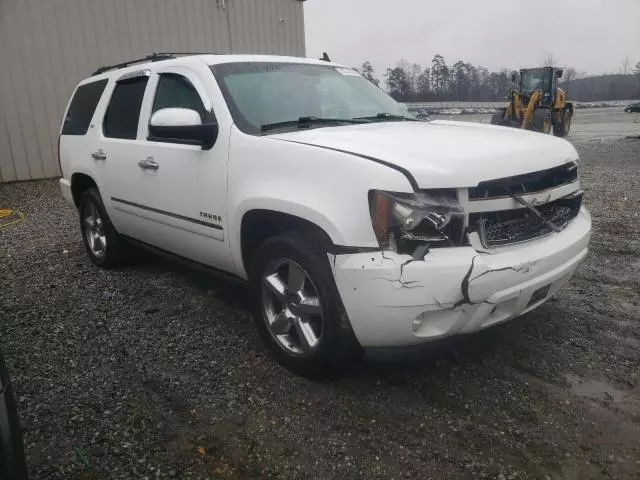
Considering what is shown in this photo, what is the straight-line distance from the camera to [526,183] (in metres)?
2.62

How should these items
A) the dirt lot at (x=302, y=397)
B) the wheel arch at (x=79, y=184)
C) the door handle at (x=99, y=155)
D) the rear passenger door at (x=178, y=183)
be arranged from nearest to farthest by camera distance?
1. the dirt lot at (x=302, y=397)
2. the rear passenger door at (x=178, y=183)
3. the door handle at (x=99, y=155)
4. the wheel arch at (x=79, y=184)

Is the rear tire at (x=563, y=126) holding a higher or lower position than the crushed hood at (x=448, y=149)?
lower

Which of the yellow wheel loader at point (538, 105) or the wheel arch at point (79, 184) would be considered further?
the yellow wheel loader at point (538, 105)

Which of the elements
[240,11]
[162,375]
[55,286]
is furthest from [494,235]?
[240,11]

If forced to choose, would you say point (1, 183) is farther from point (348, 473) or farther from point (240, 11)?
point (348, 473)

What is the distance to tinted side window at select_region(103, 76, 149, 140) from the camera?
13.4 ft

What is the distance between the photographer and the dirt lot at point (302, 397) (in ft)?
7.41

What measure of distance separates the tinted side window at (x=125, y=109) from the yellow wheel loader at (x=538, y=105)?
15443 millimetres

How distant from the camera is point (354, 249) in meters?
2.38

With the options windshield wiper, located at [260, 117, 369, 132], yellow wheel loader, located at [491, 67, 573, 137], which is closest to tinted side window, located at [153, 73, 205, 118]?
windshield wiper, located at [260, 117, 369, 132]

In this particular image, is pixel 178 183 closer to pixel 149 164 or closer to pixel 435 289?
pixel 149 164

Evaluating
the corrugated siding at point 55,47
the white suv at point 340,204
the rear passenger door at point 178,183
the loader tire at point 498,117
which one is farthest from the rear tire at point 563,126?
the rear passenger door at point 178,183

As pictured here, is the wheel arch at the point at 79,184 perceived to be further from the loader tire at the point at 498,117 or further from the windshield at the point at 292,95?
the loader tire at the point at 498,117

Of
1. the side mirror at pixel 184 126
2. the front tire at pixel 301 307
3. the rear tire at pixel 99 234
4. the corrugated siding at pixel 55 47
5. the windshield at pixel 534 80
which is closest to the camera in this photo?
the front tire at pixel 301 307
